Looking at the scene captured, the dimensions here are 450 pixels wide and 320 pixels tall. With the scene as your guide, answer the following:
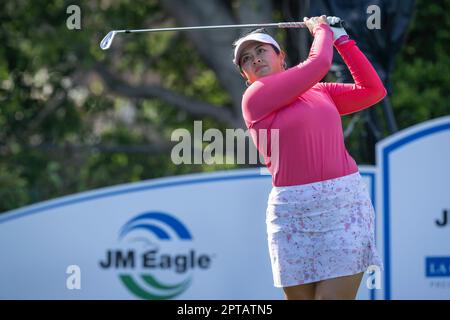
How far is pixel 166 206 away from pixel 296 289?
2.29 meters

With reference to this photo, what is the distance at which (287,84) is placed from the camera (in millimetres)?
2699

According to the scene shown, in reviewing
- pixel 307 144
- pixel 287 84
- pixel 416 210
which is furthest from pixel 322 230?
pixel 416 210

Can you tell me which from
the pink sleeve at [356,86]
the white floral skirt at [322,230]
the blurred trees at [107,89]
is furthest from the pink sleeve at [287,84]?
the blurred trees at [107,89]

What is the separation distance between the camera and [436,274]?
4809 mm

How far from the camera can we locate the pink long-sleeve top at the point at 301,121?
271 centimetres

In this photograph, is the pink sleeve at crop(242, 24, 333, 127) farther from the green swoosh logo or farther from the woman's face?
the green swoosh logo

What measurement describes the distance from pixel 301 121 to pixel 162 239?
2462 millimetres

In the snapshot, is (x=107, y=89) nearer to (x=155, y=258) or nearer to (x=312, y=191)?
(x=155, y=258)

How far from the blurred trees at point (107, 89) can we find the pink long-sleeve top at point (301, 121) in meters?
3.00

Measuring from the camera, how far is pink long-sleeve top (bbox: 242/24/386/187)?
2.71 metres

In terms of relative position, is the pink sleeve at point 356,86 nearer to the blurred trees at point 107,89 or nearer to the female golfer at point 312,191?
the female golfer at point 312,191
